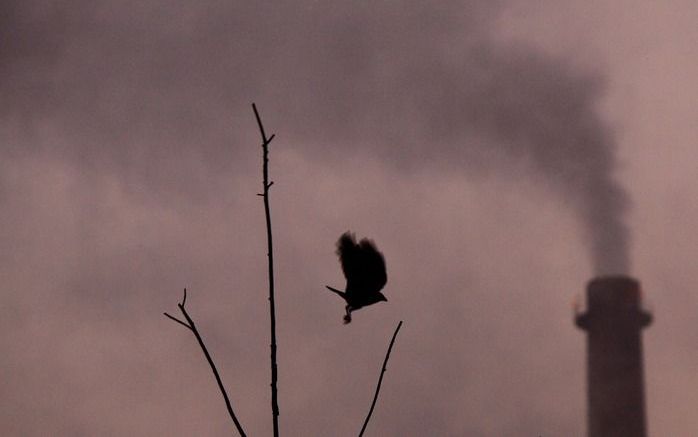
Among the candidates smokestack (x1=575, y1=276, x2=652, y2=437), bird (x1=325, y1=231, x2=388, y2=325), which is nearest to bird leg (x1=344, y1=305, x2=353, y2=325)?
bird (x1=325, y1=231, x2=388, y2=325)

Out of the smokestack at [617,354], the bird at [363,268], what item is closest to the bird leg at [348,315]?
the bird at [363,268]

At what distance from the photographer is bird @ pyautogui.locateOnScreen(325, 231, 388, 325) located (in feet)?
4.29

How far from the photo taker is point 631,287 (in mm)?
44281

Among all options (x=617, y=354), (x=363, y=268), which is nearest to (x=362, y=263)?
(x=363, y=268)

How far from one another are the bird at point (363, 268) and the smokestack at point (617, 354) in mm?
44000

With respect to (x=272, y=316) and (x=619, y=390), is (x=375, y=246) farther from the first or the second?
(x=619, y=390)

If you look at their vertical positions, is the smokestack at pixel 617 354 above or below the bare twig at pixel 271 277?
above

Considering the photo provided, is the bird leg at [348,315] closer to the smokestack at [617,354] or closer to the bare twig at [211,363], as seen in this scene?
the bare twig at [211,363]

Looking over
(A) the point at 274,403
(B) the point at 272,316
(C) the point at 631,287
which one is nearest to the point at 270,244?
(B) the point at 272,316

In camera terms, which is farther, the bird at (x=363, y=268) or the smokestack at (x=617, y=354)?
the smokestack at (x=617, y=354)

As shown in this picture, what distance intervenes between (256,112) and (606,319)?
44.5 m

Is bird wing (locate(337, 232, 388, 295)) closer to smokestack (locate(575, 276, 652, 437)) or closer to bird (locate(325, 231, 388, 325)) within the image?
bird (locate(325, 231, 388, 325))

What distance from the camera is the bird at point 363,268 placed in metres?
1.31

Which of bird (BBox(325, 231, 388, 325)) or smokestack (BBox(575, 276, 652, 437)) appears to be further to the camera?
smokestack (BBox(575, 276, 652, 437))
